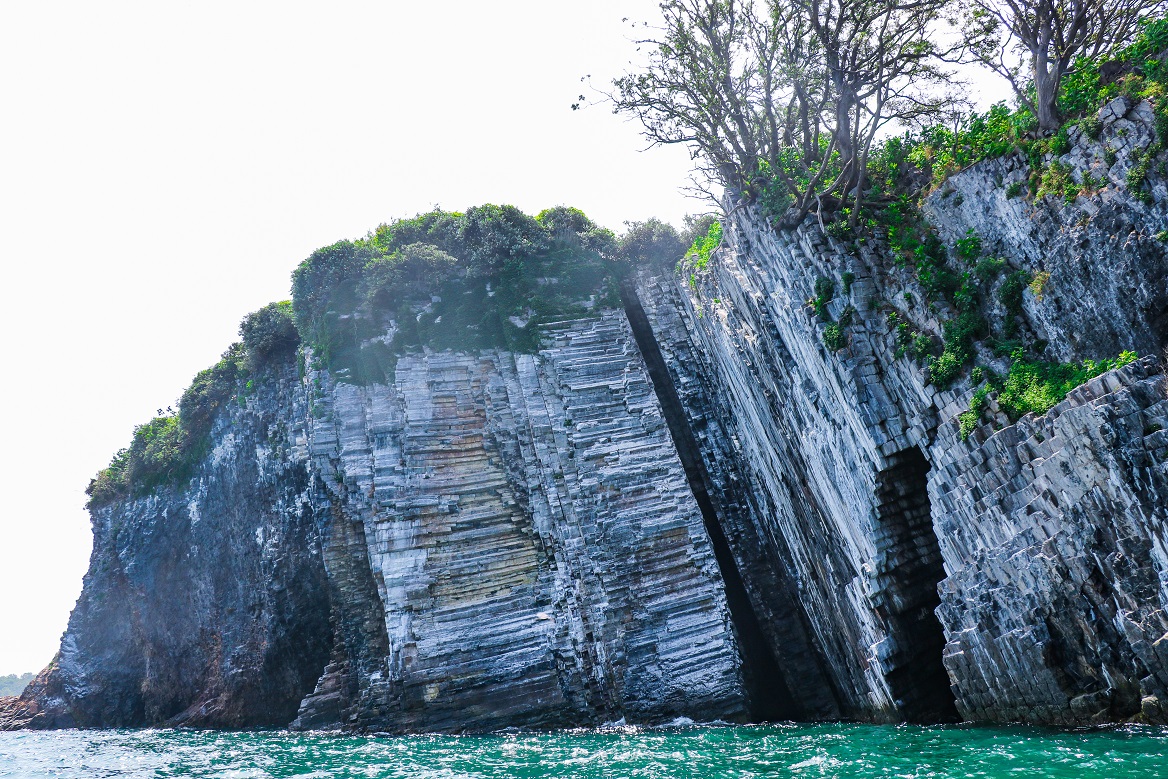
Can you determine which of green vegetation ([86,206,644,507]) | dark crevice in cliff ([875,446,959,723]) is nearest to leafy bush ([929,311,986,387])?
dark crevice in cliff ([875,446,959,723])

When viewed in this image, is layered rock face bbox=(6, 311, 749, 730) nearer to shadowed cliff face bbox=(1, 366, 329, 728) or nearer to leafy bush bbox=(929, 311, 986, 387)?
shadowed cliff face bbox=(1, 366, 329, 728)

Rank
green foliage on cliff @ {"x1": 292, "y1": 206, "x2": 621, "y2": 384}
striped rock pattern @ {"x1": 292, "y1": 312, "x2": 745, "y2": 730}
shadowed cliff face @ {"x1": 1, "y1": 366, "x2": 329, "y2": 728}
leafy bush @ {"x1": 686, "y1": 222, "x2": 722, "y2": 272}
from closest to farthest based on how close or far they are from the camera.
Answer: striped rock pattern @ {"x1": 292, "y1": 312, "x2": 745, "y2": 730}
leafy bush @ {"x1": 686, "y1": 222, "x2": 722, "y2": 272}
green foliage on cliff @ {"x1": 292, "y1": 206, "x2": 621, "y2": 384}
shadowed cliff face @ {"x1": 1, "y1": 366, "x2": 329, "y2": 728}

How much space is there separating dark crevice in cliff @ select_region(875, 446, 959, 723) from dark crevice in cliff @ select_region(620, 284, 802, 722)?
6279 millimetres

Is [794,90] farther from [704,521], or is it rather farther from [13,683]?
[13,683]

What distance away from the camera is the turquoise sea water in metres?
10.9

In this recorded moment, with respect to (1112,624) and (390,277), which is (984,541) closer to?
(1112,624)

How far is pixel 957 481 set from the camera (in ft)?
48.9

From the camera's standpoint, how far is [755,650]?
25.0 metres

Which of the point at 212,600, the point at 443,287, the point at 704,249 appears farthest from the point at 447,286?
the point at 212,600

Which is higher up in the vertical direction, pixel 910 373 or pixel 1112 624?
pixel 910 373

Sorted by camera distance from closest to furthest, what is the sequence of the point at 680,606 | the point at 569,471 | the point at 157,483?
the point at 680,606, the point at 569,471, the point at 157,483

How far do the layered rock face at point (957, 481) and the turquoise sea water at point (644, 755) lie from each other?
1.52m

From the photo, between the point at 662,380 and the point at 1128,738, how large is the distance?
68.8 ft

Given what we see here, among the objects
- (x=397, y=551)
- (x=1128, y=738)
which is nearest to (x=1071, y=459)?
(x=1128, y=738)
